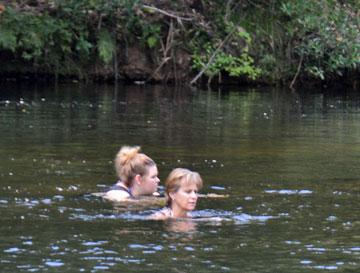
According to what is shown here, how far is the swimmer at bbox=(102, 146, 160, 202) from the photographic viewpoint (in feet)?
44.8

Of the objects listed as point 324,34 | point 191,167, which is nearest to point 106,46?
point 324,34

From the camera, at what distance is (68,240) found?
10.8 m

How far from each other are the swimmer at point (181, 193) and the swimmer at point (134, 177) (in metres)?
1.24

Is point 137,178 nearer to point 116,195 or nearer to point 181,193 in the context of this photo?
point 116,195

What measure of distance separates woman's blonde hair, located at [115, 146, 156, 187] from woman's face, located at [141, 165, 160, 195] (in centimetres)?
5

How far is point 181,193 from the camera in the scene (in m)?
12.3

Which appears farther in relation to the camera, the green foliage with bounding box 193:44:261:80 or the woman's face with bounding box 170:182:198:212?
the green foliage with bounding box 193:44:261:80

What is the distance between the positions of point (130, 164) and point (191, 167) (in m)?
2.63

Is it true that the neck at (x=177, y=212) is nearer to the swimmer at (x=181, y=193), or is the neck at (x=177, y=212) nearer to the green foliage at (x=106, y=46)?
the swimmer at (x=181, y=193)

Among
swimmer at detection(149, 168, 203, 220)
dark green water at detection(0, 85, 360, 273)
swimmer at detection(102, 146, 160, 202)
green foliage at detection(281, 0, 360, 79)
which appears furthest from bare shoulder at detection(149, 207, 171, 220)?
green foliage at detection(281, 0, 360, 79)

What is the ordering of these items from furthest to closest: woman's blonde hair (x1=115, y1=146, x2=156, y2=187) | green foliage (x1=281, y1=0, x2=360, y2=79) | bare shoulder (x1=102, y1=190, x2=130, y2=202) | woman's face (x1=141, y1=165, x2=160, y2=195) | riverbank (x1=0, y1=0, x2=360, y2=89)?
green foliage (x1=281, y1=0, x2=360, y2=79) < riverbank (x1=0, y1=0, x2=360, y2=89) < woman's blonde hair (x1=115, y1=146, x2=156, y2=187) < woman's face (x1=141, y1=165, x2=160, y2=195) < bare shoulder (x1=102, y1=190, x2=130, y2=202)

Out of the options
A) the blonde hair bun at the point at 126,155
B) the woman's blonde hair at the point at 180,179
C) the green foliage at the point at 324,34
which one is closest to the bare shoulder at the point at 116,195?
the blonde hair bun at the point at 126,155

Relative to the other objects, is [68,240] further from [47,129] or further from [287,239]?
[47,129]

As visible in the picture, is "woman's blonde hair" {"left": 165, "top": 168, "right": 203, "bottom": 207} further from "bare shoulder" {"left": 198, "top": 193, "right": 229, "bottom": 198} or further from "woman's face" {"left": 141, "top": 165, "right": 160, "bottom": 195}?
"bare shoulder" {"left": 198, "top": 193, "right": 229, "bottom": 198}
